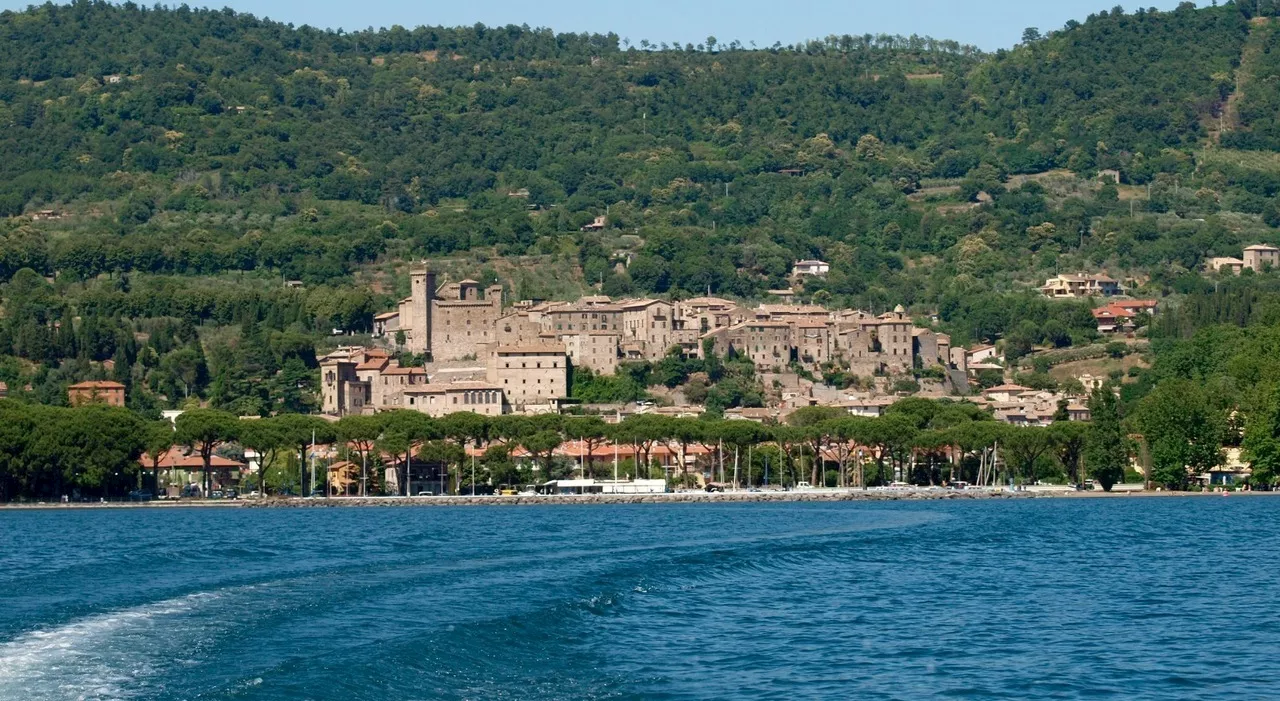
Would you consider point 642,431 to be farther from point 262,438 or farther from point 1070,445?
point 1070,445

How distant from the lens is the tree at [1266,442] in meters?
81.4

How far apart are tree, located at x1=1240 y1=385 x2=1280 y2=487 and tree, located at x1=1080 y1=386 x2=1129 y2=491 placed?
17.4 feet

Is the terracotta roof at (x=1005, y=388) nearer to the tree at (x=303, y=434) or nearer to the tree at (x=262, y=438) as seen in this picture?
the tree at (x=303, y=434)

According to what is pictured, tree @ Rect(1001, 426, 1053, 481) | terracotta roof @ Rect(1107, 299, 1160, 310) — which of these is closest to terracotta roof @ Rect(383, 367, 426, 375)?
tree @ Rect(1001, 426, 1053, 481)

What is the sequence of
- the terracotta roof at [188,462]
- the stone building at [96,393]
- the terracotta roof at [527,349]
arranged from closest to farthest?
the terracotta roof at [188,462] < the stone building at [96,393] < the terracotta roof at [527,349]

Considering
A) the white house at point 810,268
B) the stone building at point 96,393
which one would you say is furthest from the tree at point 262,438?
the white house at point 810,268

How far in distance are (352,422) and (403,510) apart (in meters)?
12.4

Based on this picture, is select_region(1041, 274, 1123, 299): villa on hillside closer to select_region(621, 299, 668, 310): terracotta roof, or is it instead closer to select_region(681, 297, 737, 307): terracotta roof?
select_region(681, 297, 737, 307): terracotta roof

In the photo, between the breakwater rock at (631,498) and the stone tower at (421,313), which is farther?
the stone tower at (421,313)

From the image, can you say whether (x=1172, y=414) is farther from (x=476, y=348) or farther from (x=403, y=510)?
(x=476, y=348)

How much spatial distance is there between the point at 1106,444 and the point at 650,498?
18116 mm

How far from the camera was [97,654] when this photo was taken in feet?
96.6

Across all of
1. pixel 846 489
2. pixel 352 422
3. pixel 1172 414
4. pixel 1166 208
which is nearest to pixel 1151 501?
pixel 1172 414

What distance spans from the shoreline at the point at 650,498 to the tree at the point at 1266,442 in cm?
160
